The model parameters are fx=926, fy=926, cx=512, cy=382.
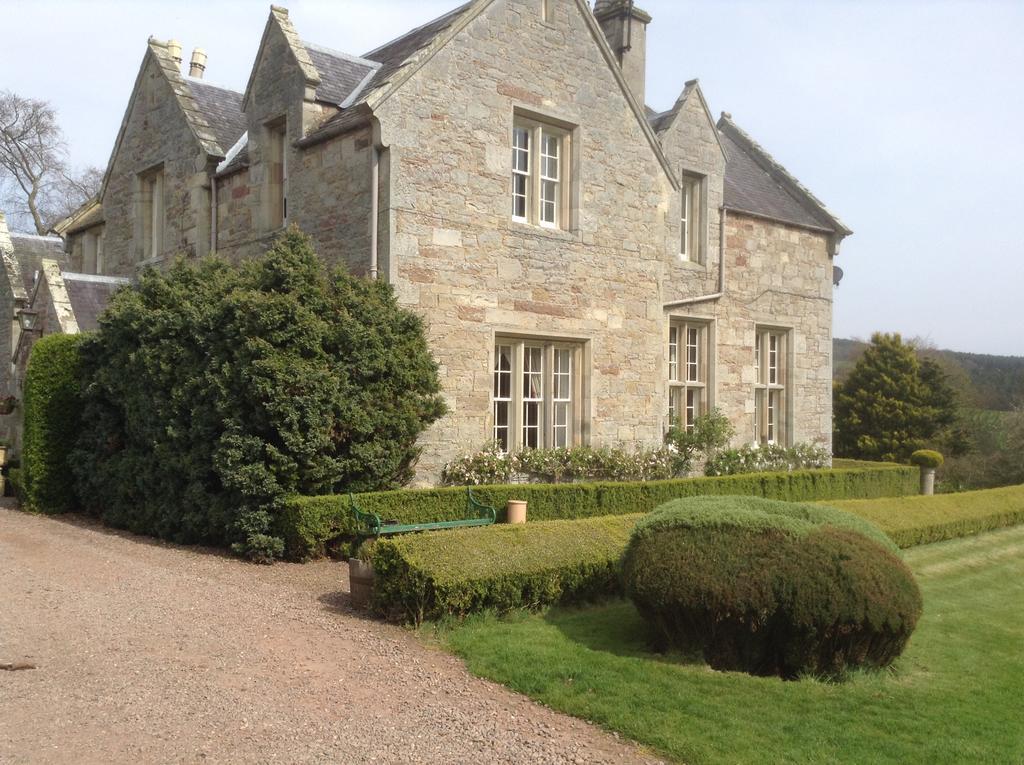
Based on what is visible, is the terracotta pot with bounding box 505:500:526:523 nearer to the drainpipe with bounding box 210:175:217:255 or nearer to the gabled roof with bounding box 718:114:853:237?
the drainpipe with bounding box 210:175:217:255

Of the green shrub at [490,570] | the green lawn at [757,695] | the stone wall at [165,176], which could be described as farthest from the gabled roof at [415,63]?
the green lawn at [757,695]

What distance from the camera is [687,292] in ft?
57.9

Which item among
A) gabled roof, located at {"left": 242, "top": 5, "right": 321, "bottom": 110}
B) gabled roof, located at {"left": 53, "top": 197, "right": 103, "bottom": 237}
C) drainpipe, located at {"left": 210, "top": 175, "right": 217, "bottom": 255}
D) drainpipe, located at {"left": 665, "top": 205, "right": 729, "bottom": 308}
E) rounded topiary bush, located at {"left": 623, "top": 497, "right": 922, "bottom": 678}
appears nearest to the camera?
rounded topiary bush, located at {"left": 623, "top": 497, "right": 922, "bottom": 678}

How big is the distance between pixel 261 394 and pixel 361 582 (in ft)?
9.50

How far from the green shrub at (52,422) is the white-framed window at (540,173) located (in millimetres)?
7014

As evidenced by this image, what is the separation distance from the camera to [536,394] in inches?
574

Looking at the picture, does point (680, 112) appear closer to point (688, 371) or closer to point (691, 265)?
point (691, 265)

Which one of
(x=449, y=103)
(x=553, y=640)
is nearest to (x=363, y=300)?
(x=449, y=103)

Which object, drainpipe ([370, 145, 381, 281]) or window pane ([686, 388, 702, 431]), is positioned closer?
drainpipe ([370, 145, 381, 281])

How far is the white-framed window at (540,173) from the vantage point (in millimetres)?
14406

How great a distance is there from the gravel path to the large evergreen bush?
1.75 m

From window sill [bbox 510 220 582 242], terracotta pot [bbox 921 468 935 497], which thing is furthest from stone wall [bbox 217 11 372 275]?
terracotta pot [bbox 921 468 935 497]

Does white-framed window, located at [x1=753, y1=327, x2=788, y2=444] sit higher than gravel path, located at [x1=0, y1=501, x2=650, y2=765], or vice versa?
white-framed window, located at [x1=753, y1=327, x2=788, y2=444]

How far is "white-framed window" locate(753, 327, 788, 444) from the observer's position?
19.5m
